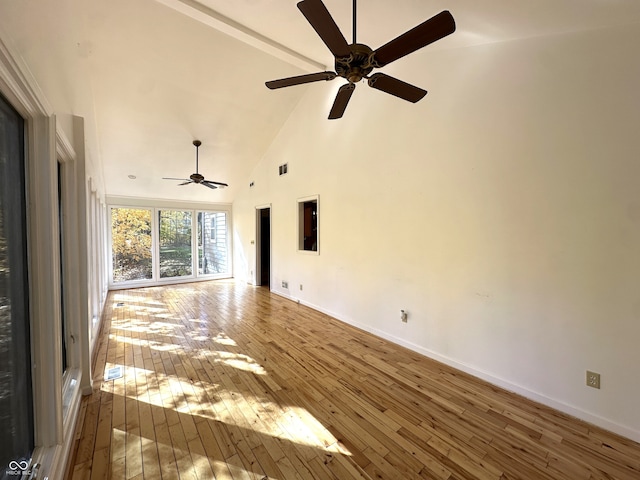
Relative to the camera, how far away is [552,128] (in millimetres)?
2201

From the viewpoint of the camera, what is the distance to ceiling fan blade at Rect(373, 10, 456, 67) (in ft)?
4.93

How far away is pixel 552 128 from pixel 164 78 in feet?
15.8

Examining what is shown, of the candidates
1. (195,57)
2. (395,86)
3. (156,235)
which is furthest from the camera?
(156,235)

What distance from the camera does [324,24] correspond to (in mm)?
1567

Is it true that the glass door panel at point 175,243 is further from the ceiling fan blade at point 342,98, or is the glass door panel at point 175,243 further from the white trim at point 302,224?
the ceiling fan blade at point 342,98

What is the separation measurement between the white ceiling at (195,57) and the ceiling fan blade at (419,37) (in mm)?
735

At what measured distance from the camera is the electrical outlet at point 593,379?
2.03 m

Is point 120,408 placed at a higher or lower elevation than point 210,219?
lower

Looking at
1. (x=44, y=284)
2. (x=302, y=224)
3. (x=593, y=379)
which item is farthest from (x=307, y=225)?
(x=593, y=379)

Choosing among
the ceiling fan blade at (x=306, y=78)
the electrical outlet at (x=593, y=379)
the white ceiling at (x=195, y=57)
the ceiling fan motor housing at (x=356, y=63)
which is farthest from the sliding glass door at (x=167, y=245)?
the electrical outlet at (x=593, y=379)

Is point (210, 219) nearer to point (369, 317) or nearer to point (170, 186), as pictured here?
point (170, 186)

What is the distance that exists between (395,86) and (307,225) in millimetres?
3479

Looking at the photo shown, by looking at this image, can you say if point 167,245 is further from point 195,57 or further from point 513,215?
point 513,215

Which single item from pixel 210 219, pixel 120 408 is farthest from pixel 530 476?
pixel 210 219
